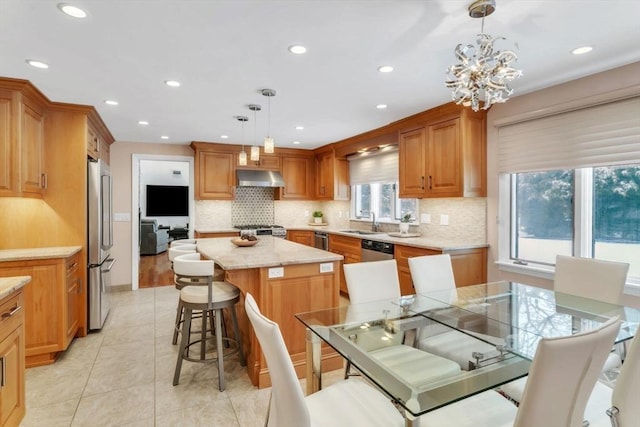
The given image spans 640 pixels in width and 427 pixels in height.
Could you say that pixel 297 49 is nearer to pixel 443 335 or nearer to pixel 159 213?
pixel 443 335

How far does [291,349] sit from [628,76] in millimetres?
3202

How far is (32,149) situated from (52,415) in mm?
2210

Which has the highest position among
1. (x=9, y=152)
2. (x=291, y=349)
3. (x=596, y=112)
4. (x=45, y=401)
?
(x=596, y=112)

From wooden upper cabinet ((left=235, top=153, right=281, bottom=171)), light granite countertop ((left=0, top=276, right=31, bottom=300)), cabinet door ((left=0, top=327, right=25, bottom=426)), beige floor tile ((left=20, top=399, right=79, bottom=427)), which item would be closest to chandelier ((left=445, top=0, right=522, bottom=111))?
light granite countertop ((left=0, top=276, right=31, bottom=300))

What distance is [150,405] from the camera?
221 cm

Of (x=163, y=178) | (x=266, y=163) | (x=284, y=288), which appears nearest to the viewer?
(x=284, y=288)

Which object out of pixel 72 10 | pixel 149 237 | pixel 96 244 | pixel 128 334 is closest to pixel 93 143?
pixel 96 244

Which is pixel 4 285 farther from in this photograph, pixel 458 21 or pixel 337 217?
pixel 337 217

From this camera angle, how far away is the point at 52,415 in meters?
2.11

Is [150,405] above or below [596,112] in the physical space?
below

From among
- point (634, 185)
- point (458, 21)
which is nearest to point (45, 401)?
point (458, 21)

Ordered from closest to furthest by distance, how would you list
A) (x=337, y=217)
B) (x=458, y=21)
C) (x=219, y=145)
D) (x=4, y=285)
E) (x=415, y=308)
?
1. (x=4, y=285)
2. (x=458, y=21)
3. (x=415, y=308)
4. (x=219, y=145)
5. (x=337, y=217)

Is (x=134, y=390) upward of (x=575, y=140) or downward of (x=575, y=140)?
downward

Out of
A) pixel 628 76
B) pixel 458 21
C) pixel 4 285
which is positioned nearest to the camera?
pixel 4 285
